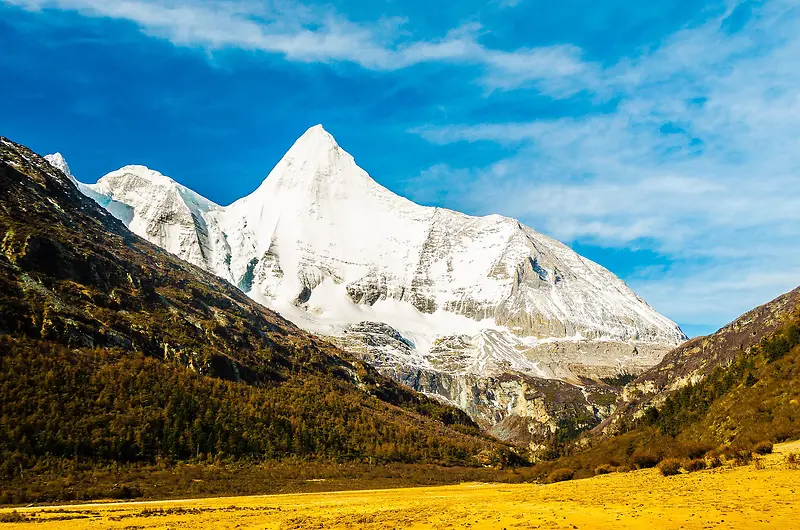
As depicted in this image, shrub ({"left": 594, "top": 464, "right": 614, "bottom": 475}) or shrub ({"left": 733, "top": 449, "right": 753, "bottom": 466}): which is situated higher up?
shrub ({"left": 733, "top": 449, "right": 753, "bottom": 466})

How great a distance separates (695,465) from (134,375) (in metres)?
101

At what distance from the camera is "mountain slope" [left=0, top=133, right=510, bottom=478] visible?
89.8 m

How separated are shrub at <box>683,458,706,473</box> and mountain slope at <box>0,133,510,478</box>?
3034 inches

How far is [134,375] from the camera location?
362ft

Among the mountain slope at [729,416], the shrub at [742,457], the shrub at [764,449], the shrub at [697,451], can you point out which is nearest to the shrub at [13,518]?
the shrub at [742,457]

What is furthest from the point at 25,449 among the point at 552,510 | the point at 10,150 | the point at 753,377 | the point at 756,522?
the point at 10,150

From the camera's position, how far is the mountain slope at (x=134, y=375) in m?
89.8

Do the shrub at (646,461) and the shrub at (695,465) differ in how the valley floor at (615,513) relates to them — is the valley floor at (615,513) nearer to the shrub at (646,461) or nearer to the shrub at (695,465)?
the shrub at (695,465)

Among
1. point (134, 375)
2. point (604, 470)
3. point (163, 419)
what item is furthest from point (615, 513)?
point (134, 375)

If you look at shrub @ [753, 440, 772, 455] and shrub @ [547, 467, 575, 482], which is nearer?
shrub @ [753, 440, 772, 455]

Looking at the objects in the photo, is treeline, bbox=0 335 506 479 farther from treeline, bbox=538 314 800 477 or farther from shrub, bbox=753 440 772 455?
shrub, bbox=753 440 772 455

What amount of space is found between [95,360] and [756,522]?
372 feet

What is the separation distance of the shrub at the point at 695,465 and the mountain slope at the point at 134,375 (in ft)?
253

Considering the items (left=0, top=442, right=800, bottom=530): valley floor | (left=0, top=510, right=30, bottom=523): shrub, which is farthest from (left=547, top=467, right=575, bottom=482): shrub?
(left=0, top=510, right=30, bottom=523): shrub
